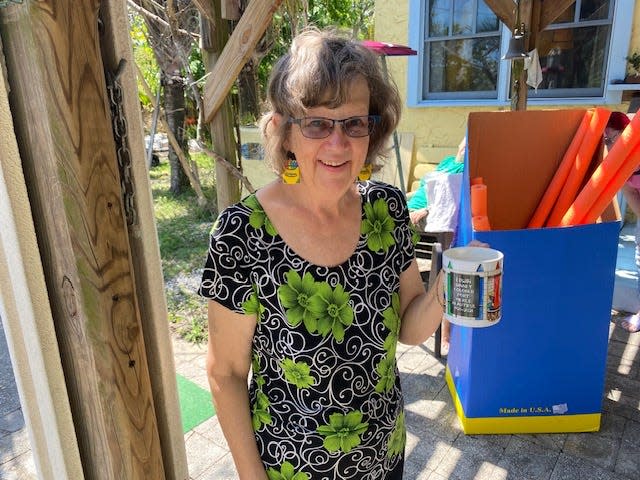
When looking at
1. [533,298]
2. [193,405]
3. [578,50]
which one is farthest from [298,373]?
[578,50]

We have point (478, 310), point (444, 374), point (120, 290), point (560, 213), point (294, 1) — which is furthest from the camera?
point (294, 1)

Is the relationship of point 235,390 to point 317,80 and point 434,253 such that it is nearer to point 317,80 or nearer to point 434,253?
point 317,80

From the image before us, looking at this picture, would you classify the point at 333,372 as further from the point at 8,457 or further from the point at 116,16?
the point at 8,457

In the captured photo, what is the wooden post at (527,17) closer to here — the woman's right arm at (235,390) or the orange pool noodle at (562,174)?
the orange pool noodle at (562,174)

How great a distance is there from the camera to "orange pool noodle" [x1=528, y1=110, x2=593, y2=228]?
243 cm

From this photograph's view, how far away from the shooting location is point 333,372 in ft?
3.83

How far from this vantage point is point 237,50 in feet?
7.91

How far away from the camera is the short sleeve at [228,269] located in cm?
112

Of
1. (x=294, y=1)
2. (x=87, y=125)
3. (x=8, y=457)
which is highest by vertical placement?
(x=294, y=1)

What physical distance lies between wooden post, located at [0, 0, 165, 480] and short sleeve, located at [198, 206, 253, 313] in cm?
24

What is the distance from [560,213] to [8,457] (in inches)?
121

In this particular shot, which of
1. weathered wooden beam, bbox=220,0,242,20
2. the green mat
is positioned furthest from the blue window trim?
the green mat

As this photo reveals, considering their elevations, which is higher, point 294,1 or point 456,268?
point 294,1

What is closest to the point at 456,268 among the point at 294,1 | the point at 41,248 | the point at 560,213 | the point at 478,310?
the point at 478,310
